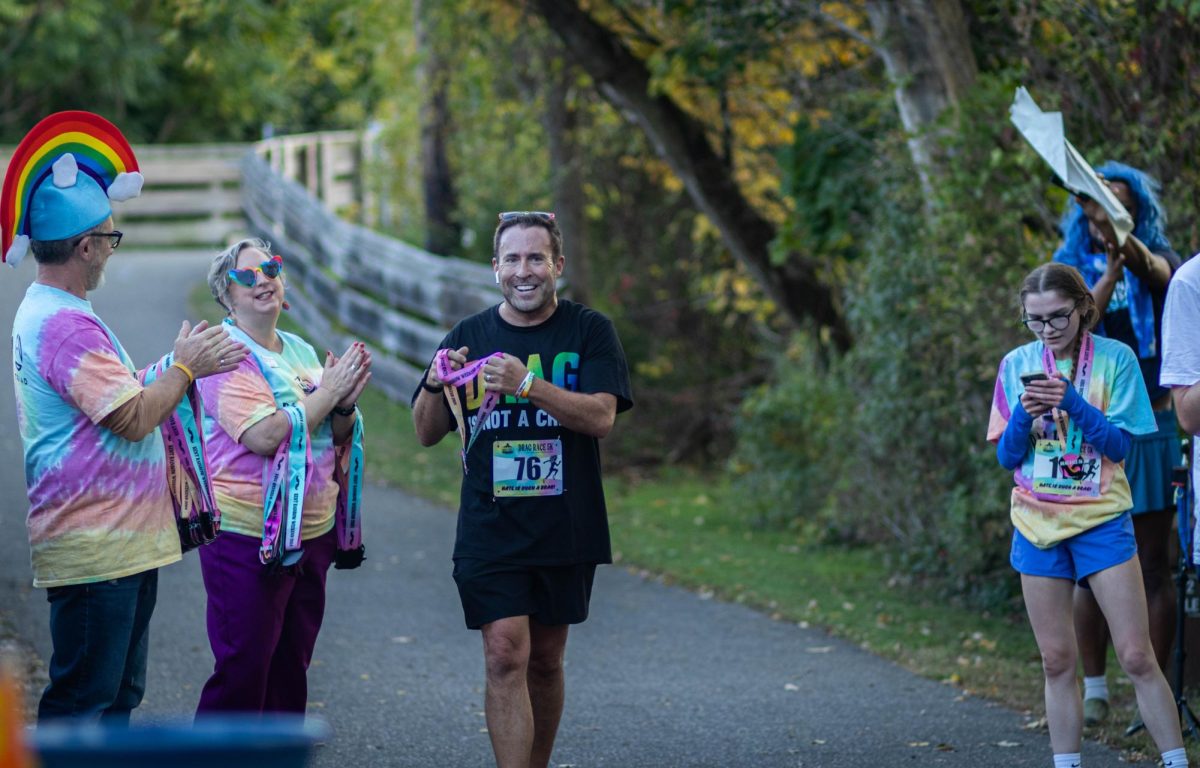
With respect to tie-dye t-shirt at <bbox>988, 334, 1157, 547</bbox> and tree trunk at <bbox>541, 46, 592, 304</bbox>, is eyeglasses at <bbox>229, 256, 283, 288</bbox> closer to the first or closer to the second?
tie-dye t-shirt at <bbox>988, 334, 1157, 547</bbox>

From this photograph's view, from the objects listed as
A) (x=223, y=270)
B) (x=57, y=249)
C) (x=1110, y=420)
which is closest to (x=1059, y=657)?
(x=1110, y=420)

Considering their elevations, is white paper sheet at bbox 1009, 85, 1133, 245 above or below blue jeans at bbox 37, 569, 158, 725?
above

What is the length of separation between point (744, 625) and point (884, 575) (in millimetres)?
1578

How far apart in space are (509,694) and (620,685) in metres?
2.47

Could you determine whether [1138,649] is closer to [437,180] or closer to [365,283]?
[365,283]

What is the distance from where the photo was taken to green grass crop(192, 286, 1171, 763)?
281 inches

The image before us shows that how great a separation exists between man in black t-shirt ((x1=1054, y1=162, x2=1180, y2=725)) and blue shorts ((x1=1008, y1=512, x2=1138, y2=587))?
0.99 m

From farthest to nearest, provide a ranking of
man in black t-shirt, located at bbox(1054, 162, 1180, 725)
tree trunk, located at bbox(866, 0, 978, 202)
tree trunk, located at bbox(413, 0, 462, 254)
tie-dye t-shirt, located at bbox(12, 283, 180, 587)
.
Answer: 1. tree trunk, located at bbox(413, 0, 462, 254)
2. tree trunk, located at bbox(866, 0, 978, 202)
3. man in black t-shirt, located at bbox(1054, 162, 1180, 725)
4. tie-dye t-shirt, located at bbox(12, 283, 180, 587)

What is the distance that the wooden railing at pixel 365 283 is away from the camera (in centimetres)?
1562

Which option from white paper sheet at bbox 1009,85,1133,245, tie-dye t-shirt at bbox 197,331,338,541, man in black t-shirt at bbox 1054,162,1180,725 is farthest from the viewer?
man in black t-shirt at bbox 1054,162,1180,725

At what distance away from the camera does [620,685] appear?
7.16m

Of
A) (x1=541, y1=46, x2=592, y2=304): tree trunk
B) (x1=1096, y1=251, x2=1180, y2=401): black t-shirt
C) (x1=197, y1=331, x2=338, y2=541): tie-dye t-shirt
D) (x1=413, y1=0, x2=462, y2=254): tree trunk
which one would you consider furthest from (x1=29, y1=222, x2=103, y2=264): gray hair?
(x1=413, y1=0, x2=462, y2=254): tree trunk

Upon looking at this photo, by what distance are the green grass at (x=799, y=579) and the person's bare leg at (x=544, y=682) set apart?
7.06ft

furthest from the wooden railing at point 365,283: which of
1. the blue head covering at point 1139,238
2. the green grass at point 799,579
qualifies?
the blue head covering at point 1139,238
